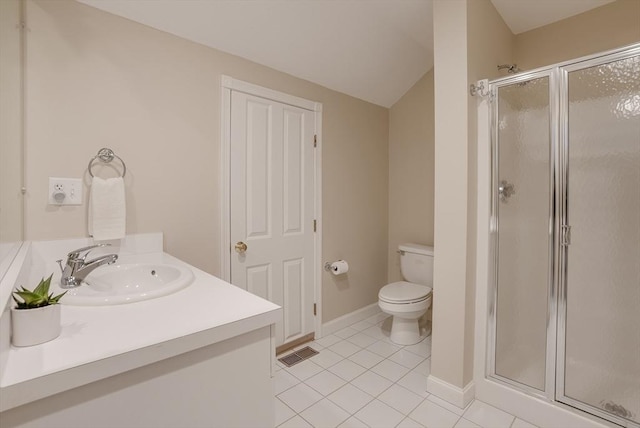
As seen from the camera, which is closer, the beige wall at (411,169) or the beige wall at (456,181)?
the beige wall at (456,181)

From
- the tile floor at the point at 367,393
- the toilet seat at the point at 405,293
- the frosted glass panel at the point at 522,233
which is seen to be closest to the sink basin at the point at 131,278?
the tile floor at the point at 367,393

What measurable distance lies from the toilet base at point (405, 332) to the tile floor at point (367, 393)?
1.8 inches

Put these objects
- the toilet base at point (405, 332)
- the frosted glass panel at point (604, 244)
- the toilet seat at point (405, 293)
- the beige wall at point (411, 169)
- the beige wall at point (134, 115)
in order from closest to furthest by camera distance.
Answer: the beige wall at point (134, 115) < the frosted glass panel at point (604, 244) < the toilet seat at point (405, 293) < the toilet base at point (405, 332) < the beige wall at point (411, 169)

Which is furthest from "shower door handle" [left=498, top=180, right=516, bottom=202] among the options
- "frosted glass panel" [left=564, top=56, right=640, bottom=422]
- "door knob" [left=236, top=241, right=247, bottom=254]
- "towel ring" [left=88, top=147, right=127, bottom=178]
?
"towel ring" [left=88, top=147, right=127, bottom=178]

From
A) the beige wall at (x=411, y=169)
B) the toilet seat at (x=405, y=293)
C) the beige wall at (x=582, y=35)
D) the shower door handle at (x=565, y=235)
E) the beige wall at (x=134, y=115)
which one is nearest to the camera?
the beige wall at (x=134, y=115)

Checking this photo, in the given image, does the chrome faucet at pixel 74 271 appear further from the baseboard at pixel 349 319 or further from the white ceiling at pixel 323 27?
the baseboard at pixel 349 319

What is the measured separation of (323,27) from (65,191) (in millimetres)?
1750

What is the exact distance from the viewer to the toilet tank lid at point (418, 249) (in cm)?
258

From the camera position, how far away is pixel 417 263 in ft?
8.69

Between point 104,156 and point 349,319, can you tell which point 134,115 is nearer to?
point 104,156

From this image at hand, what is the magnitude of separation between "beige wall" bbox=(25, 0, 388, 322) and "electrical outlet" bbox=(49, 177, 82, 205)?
0.08 ft

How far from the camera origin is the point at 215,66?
6.23 feet

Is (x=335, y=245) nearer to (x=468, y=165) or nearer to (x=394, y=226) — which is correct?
(x=394, y=226)

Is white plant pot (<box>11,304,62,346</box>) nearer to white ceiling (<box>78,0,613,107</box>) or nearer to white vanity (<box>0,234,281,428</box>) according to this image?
white vanity (<box>0,234,281,428</box>)
